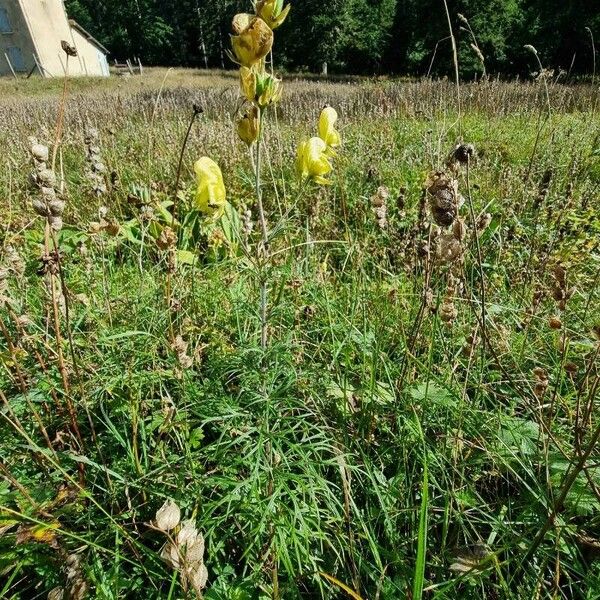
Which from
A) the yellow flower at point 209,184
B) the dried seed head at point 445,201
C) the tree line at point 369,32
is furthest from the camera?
the tree line at point 369,32

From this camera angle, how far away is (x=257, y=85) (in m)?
0.92

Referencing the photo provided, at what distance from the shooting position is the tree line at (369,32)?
23.1 meters

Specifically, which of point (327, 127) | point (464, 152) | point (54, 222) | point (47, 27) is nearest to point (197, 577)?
point (54, 222)

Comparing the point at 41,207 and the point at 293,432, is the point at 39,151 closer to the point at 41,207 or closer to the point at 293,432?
the point at 41,207

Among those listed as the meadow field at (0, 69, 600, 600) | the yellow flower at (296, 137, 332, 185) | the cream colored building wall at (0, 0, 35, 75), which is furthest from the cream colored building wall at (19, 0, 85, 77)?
the yellow flower at (296, 137, 332, 185)

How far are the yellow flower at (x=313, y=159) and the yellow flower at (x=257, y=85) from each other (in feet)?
1.12

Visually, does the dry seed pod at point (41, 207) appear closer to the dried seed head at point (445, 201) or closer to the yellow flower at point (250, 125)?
the yellow flower at point (250, 125)

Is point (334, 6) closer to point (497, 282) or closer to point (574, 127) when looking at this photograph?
point (574, 127)

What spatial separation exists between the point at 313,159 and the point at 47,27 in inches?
1386

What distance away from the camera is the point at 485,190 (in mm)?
3357

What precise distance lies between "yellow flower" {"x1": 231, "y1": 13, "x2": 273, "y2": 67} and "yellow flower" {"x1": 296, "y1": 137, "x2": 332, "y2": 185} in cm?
37

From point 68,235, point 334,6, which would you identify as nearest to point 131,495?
point 68,235

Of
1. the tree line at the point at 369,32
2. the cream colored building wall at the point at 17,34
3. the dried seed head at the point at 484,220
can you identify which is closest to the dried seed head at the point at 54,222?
the dried seed head at the point at 484,220

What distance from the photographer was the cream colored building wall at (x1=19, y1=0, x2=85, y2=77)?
25.6m
